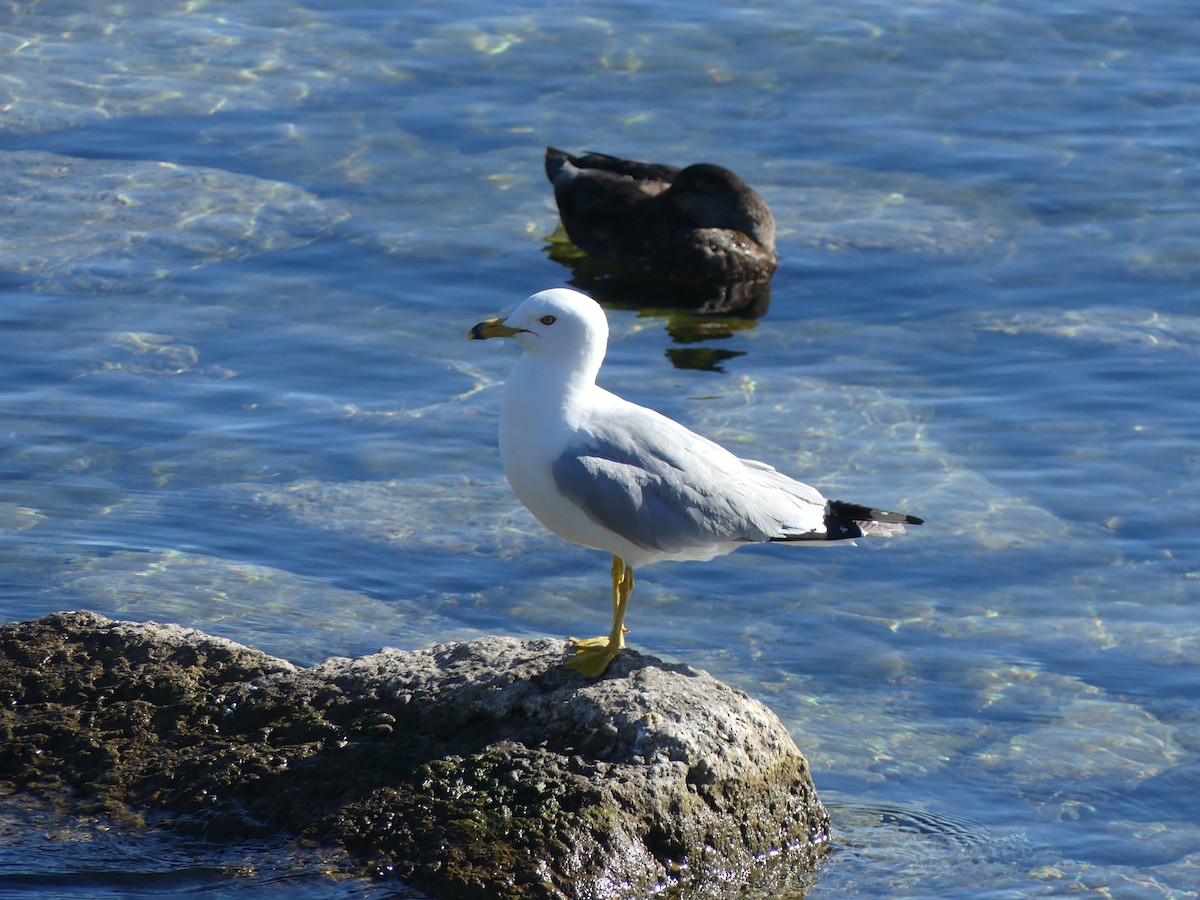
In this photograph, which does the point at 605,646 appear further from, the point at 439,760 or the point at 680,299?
the point at 680,299

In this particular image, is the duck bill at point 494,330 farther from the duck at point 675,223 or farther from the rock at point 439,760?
the duck at point 675,223

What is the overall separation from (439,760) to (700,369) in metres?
5.61

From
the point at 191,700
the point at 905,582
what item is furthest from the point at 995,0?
the point at 191,700

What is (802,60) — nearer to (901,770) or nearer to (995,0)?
(995,0)

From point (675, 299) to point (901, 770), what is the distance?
5628 millimetres

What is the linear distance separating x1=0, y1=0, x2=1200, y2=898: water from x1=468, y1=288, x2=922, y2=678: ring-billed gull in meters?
1.07

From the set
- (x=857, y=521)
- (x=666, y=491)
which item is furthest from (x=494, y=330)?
(x=857, y=521)

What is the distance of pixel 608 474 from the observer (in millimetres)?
5445

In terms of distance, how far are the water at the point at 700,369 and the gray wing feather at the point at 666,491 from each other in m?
1.10

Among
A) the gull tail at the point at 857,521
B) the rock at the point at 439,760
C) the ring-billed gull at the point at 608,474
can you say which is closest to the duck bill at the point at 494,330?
the ring-billed gull at the point at 608,474

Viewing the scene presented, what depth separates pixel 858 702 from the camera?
23.6ft

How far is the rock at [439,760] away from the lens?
5000 mm

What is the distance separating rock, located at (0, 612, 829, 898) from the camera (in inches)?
197

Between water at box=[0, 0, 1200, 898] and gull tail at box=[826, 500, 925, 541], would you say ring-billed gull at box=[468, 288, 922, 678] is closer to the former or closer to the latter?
gull tail at box=[826, 500, 925, 541]
